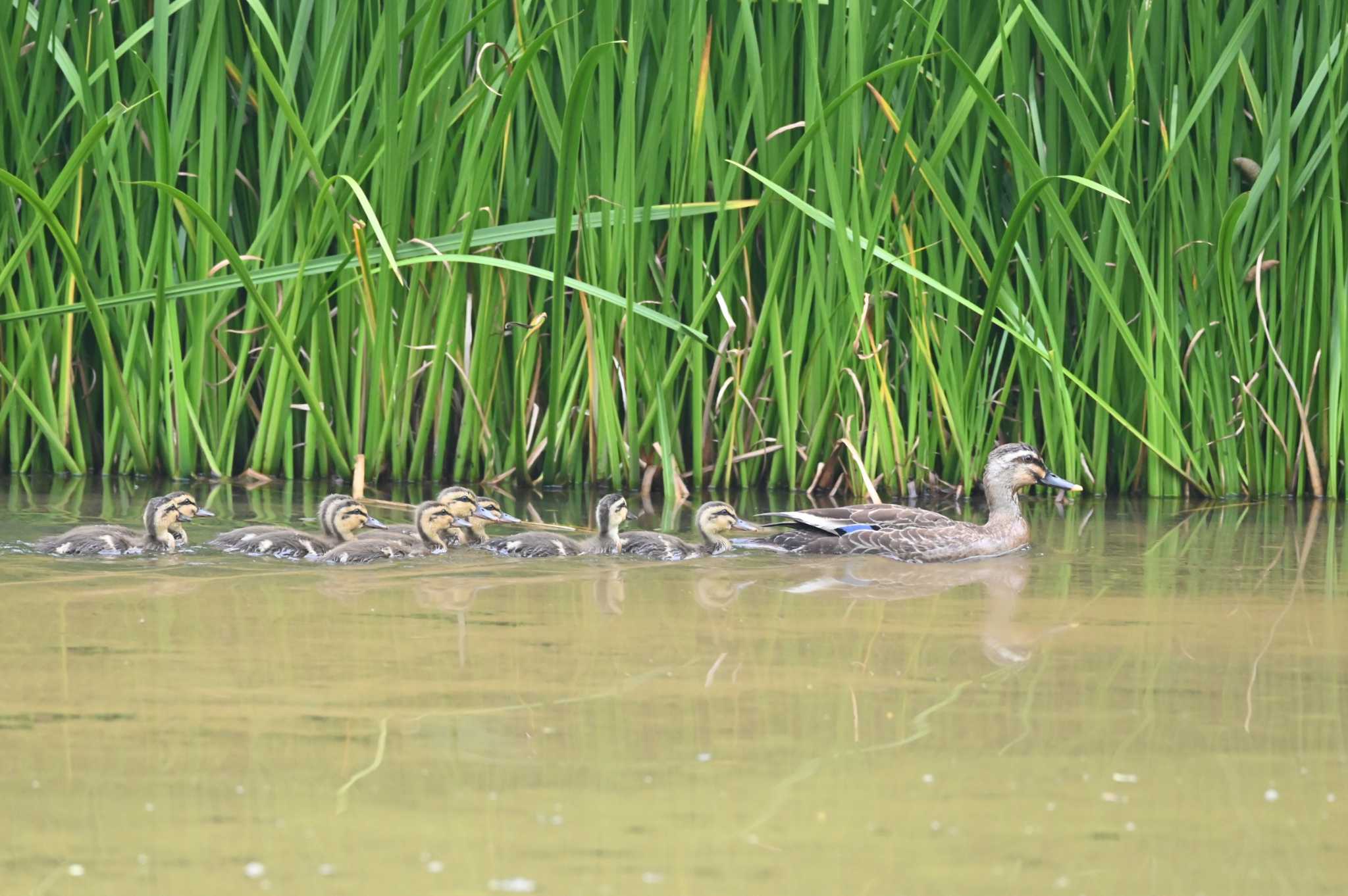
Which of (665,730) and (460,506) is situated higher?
(665,730)

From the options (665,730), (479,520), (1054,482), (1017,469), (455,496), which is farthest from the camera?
(1054,482)

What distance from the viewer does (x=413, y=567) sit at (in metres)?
6.54

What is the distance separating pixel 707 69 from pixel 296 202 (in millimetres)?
2000

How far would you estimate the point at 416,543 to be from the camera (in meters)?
6.88

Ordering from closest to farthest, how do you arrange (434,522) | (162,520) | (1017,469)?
(162,520) < (434,522) < (1017,469)

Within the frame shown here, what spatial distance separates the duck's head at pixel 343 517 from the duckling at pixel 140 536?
485 millimetres

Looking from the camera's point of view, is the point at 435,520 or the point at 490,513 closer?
the point at 435,520

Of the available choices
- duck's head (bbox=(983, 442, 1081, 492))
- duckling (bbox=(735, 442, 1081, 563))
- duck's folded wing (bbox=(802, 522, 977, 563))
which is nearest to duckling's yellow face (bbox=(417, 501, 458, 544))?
duckling (bbox=(735, 442, 1081, 563))

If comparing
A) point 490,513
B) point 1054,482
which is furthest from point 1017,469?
point 490,513

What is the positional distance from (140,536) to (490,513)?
4.49ft

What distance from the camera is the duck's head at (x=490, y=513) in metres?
7.24

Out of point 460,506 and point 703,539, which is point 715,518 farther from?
point 460,506

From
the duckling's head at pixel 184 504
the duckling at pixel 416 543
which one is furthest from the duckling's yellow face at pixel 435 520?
the duckling's head at pixel 184 504

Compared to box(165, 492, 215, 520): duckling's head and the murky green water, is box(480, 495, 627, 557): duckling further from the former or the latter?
box(165, 492, 215, 520): duckling's head
